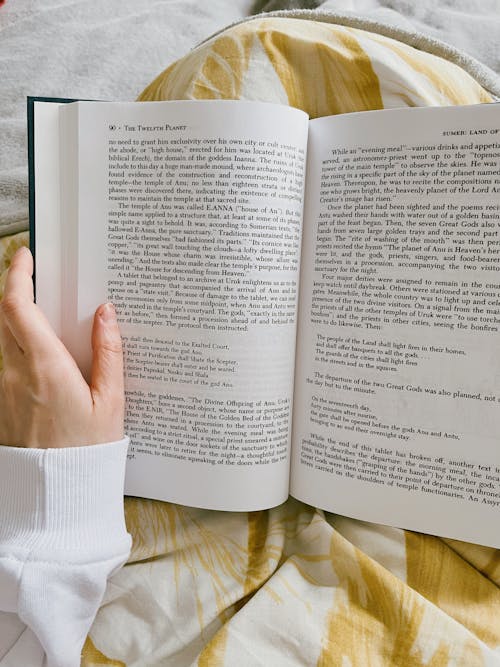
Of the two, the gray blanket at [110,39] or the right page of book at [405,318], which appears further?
the gray blanket at [110,39]

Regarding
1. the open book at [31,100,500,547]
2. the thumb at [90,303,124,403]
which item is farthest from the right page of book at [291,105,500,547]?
the thumb at [90,303,124,403]

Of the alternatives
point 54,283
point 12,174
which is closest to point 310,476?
point 54,283

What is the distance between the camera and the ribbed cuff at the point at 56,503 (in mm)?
534

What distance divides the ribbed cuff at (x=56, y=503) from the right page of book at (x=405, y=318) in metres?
0.21

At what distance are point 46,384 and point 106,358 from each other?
59 millimetres

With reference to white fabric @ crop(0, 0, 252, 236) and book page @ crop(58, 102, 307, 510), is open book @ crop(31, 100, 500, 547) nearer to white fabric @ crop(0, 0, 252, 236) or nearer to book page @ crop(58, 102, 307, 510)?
book page @ crop(58, 102, 307, 510)

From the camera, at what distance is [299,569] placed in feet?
1.92

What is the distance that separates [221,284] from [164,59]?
400mm

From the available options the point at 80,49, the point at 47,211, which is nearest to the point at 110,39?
the point at 80,49

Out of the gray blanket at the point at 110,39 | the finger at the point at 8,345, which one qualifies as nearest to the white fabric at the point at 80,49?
the gray blanket at the point at 110,39

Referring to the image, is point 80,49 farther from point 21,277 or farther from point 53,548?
point 53,548

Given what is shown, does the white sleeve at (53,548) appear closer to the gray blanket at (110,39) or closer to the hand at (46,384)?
the hand at (46,384)

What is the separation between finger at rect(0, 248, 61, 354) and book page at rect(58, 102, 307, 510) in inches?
1.6

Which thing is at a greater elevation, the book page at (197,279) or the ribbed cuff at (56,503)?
the book page at (197,279)
